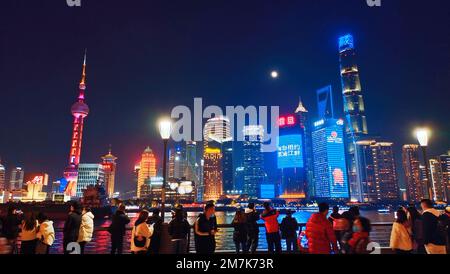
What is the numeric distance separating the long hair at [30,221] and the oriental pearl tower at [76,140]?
148 m

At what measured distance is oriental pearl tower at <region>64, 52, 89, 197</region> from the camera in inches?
5522

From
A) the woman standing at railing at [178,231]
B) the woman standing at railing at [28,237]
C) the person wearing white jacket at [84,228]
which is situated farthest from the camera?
the person wearing white jacket at [84,228]

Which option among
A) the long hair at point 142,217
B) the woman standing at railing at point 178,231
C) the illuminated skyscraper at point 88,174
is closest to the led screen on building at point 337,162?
the illuminated skyscraper at point 88,174

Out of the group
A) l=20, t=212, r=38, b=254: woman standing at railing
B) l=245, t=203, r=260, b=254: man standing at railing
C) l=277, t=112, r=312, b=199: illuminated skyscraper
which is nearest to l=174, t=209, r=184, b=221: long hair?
l=245, t=203, r=260, b=254: man standing at railing

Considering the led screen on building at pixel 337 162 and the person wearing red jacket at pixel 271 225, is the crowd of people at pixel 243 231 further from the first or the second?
the led screen on building at pixel 337 162

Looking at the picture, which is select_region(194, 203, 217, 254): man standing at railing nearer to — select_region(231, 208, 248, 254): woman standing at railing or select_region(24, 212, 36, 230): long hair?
select_region(231, 208, 248, 254): woman standing at railing

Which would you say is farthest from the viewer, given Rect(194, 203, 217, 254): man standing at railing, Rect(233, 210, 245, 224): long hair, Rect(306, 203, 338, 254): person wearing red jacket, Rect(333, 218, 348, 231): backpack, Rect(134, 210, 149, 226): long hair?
Rect(233, 210, 245, 224): long hair

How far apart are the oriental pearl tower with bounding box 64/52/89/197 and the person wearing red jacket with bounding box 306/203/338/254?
15305cm

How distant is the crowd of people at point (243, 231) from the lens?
5730mm

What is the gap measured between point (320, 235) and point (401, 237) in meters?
1.96

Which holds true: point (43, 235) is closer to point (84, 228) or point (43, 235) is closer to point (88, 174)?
point (84, 228)

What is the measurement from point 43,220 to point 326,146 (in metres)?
200

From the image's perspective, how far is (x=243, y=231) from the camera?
949cm
